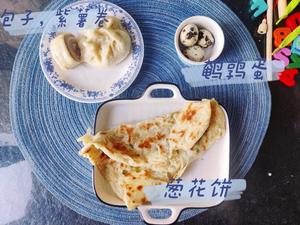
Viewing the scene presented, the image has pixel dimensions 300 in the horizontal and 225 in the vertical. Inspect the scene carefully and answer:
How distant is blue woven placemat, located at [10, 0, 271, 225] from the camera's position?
4.33ft

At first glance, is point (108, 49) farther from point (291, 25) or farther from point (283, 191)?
point (283, 191)

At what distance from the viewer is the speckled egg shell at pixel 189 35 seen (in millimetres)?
1276

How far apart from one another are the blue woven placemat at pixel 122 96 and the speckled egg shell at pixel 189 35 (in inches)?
2.9

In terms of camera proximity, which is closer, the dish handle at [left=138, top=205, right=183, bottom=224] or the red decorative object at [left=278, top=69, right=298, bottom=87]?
the dish handle at [left=138, top=205, right=183, bottom=224]

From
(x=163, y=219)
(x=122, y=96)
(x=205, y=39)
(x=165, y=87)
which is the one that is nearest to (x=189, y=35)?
(x=205, y=39)

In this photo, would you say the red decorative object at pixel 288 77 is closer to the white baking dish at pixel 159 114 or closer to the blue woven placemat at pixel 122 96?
the blue woven placemat at pixel 122 96

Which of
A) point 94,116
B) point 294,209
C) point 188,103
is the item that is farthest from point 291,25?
point 94,116

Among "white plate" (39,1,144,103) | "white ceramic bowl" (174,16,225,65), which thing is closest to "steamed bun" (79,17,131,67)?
"white plate" (39,1,144,103)

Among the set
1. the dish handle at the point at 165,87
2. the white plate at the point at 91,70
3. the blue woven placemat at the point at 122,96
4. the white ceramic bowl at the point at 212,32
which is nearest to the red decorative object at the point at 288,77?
the blue woven placemat at the point at 122,96

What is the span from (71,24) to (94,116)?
280mm

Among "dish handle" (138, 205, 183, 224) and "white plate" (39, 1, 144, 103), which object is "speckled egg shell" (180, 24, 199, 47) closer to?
"white plate" (39, 1, 144, 103)

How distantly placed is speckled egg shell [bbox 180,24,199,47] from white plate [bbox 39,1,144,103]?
0.41ft

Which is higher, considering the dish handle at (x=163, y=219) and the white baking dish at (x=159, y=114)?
the white baking dish at (x=159, y=114)

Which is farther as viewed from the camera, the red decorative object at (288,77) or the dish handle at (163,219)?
the red decorative object at (288,77)
